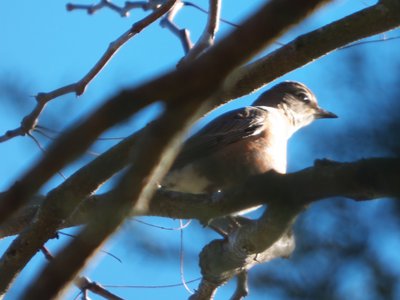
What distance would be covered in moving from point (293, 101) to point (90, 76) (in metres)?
3.54

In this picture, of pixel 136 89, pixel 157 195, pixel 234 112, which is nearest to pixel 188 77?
pixel 136 89

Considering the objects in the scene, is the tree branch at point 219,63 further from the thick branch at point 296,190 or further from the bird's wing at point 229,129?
the bird's wing at point 229,129

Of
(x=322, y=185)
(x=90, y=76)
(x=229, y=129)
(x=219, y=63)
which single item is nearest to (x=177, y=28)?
(x=229, y=129)

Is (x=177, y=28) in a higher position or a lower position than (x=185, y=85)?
lower

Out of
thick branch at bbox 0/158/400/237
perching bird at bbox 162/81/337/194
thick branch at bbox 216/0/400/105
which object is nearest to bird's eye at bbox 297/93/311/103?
perching bird at bbox 162/81/337/194

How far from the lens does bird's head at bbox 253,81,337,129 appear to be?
8.48 meters

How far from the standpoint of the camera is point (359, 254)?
8.00 ft

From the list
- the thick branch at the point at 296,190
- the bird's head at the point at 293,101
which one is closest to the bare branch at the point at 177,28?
the bird's head at the point at 293,101

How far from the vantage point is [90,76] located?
5691 mm

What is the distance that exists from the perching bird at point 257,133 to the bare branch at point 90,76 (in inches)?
33.5

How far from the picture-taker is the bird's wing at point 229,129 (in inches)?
263

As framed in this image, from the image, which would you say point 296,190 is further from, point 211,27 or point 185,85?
point 211,27

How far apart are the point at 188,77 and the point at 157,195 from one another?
2.23 m

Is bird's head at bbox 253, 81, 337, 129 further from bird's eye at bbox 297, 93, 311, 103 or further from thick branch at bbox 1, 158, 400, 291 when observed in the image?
thick branch at bbox 1, 158, 400, 291
